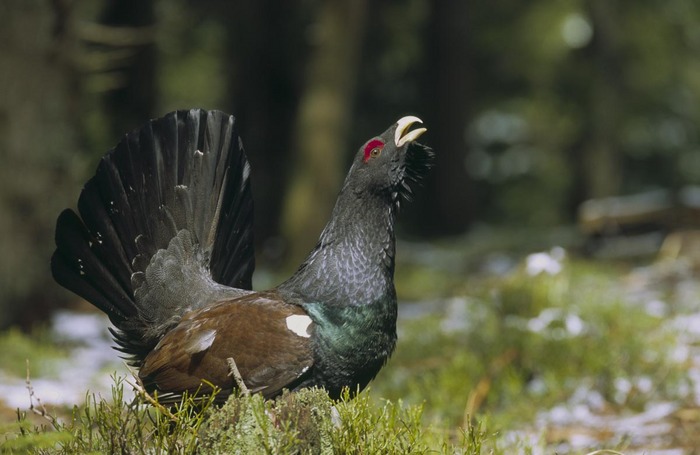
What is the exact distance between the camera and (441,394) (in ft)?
17.6

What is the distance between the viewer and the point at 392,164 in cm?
336

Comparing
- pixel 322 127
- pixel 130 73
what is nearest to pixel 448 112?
pixel 322 127

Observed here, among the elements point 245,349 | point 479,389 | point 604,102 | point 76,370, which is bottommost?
point 76,370

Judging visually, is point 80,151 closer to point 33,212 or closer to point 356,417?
point 33,212

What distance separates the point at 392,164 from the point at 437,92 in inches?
502

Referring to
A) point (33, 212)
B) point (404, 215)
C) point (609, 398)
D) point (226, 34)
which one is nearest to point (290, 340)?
point (609, 398)

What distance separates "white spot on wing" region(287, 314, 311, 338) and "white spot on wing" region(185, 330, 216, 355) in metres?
0.30

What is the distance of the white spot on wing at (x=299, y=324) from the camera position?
125 inches

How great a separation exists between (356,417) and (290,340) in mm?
449

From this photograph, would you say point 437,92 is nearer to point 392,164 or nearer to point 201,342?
point 392,164

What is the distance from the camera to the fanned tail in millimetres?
3658

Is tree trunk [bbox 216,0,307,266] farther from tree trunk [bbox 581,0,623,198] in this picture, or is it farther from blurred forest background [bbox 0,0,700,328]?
tree trunk [bbox 581,0,623,198]

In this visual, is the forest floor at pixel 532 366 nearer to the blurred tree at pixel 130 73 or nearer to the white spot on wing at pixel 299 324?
the white spot on wing at pixel 299 324

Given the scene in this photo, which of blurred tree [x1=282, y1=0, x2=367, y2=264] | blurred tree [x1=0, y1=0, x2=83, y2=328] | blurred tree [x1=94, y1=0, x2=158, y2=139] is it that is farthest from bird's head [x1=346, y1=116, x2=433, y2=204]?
blurred tree [x1=94, y1=0, x2=158, y2=139]
